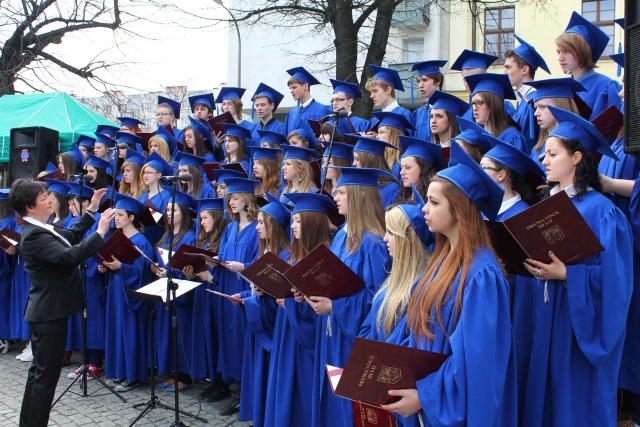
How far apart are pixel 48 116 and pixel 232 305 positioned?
27.2ft

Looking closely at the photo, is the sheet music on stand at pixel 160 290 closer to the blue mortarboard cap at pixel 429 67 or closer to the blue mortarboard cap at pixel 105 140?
the blue mortarboard cap at pixel 429 67

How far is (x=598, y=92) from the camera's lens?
486 cm

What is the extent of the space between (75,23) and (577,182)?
59.1 feet

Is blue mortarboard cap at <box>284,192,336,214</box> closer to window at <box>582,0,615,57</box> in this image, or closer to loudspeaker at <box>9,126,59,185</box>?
loudspeaker at <box>9,126,59,185</box>

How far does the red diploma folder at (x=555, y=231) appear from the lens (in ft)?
9.63

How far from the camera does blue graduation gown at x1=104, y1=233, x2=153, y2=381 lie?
22.4ft

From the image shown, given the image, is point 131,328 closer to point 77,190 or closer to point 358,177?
point 77,190

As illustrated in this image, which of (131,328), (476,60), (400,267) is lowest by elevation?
(131,328)

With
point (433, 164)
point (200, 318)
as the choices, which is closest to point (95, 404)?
point (200, 318)

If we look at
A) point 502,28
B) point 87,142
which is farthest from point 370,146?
point 502,28

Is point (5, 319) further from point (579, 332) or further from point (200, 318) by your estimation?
point (579, 332)

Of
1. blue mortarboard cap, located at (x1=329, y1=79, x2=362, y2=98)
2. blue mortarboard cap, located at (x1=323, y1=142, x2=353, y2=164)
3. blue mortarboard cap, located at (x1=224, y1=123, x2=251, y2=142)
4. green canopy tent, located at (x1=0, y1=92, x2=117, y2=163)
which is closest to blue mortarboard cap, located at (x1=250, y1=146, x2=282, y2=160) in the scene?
blue mortarboard cap, located at (x1=224, y1=123, x2=251, y2=142)

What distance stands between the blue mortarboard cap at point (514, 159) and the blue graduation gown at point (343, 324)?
0.99 meters

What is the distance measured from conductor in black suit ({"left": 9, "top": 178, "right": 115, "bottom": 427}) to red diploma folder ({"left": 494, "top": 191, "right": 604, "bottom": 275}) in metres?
3.59
